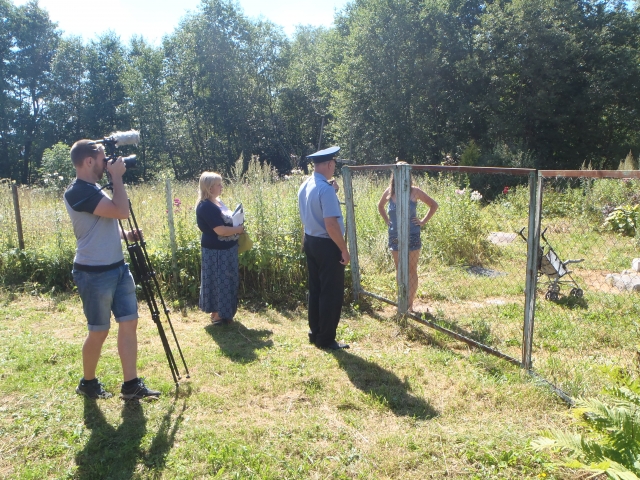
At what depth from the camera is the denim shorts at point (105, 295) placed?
364cm

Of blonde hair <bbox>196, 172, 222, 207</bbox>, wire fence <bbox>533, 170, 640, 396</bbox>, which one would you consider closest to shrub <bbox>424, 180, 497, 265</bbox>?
wire fence <bbox>533, 170, 640, 396</bbox>

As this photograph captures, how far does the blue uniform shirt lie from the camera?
180 inches

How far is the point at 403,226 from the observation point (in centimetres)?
538

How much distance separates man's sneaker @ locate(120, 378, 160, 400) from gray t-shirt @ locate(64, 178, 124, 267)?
1.01 metres

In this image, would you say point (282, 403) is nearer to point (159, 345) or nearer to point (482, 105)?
point (159, 345)

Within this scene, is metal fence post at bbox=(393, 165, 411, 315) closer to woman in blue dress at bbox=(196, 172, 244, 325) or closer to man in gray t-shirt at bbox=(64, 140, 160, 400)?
woman in blue dress at bbox=(196, 172, 244, 325)

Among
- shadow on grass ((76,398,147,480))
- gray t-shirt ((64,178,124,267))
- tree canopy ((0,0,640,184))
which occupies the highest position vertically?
tree canopy ((0,0,640,184))

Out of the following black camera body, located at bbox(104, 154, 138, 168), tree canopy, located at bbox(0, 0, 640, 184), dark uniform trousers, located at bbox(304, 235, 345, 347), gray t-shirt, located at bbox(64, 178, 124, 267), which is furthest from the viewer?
tree canopy, located at bbox(0, 0, 640, 184)

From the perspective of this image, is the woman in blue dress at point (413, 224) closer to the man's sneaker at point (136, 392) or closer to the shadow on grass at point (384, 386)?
the shadow on grass at point (384, 386)

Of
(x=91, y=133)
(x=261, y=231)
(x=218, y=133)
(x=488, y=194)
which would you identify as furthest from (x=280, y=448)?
(x=91, y=133)

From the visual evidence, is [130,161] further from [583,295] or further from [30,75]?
[30,75]

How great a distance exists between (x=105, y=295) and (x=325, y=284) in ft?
6.59

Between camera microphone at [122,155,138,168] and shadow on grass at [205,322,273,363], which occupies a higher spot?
camera microphone at [122,155,138,168]

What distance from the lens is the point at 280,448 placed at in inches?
130
